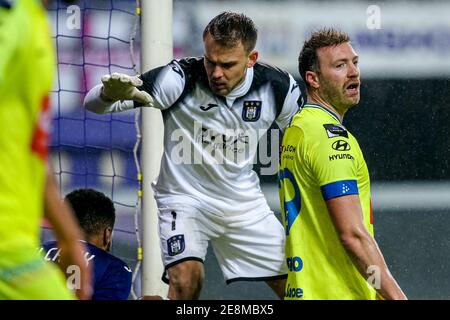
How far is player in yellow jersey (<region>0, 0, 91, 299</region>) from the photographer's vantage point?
2328 mm

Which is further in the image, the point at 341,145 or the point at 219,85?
Answer: the point at 219,85

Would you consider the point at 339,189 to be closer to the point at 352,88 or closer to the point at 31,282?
the point at 352,88

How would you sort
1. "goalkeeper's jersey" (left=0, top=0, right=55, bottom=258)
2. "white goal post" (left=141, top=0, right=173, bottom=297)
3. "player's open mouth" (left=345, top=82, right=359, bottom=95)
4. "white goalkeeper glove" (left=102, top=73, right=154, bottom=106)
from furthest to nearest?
"white goal post" (left=141, top=0, right=173, bottom=297) < "white goalkeeper glove" (left=102, top=73, right=154, bottom=106) < "player's open mouth" (left=345, top=82, right=359, bottom=95) < "goalkeeper's jersey" (left=0, top=0, right=55, bottom=258)

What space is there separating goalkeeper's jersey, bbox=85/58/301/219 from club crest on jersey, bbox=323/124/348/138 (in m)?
0.95

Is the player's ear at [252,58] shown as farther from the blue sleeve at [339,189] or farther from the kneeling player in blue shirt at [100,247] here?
the blue sleeve at [339,189]

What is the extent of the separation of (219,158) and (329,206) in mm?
1136

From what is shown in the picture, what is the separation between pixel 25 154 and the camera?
93.6 inches

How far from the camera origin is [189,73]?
4.41m

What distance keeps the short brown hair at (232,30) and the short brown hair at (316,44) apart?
0.55m

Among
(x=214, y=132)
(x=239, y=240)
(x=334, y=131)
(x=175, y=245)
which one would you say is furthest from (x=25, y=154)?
(x=239, y=240)

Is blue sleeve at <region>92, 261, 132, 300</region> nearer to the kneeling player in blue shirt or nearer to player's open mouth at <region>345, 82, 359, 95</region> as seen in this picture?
the kneeling player in blue shirt

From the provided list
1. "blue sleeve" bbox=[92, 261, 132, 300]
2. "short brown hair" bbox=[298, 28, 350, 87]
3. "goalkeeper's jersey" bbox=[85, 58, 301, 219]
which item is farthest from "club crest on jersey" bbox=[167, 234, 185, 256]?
"short brown hair" bbox=[298, 28, 350, 87]

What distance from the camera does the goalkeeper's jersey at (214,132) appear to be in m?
4.44
